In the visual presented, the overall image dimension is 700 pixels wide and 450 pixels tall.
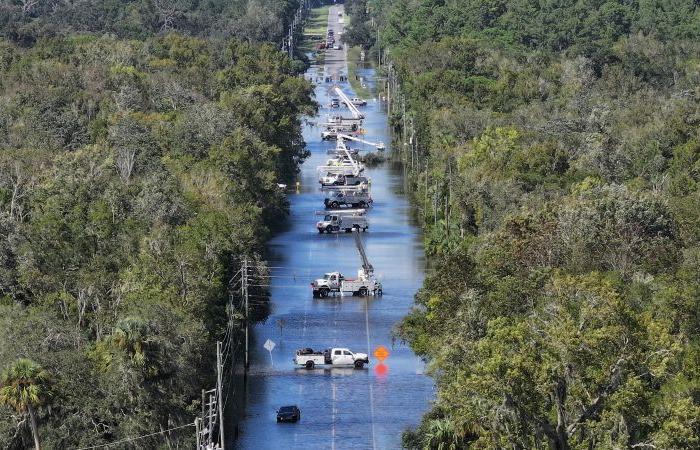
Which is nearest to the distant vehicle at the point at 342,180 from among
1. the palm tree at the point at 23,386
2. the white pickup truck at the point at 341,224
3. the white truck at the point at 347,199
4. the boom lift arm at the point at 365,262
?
the white truck at the point at 347,199

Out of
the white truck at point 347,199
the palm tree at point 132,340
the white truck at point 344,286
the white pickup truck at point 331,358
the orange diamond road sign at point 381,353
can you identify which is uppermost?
the palm tree at point 132,340

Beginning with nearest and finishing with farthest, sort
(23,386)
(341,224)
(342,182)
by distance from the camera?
1. (23,386)
2. (341,224)
3. (342,182)


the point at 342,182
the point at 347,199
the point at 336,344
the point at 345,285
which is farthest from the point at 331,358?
the point at 342,182

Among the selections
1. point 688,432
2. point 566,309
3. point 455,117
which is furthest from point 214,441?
point 455,117

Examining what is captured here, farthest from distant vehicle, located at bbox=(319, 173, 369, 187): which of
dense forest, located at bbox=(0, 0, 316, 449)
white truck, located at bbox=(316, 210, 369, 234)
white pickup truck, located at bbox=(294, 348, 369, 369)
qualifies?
white pickup truck, located at bbox=(294, 348, 369, 369)

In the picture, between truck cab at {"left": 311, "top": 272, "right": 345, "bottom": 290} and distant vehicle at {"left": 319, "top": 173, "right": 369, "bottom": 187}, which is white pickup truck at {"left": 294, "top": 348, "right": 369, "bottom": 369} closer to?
truck cab at {"left": 311, "top": 272, "right": 345, "bottom": 290}

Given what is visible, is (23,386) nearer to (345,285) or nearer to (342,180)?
(345,285)

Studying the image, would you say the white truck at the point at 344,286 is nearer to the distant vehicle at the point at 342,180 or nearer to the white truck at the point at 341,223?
the white truck at the point at 341,223
